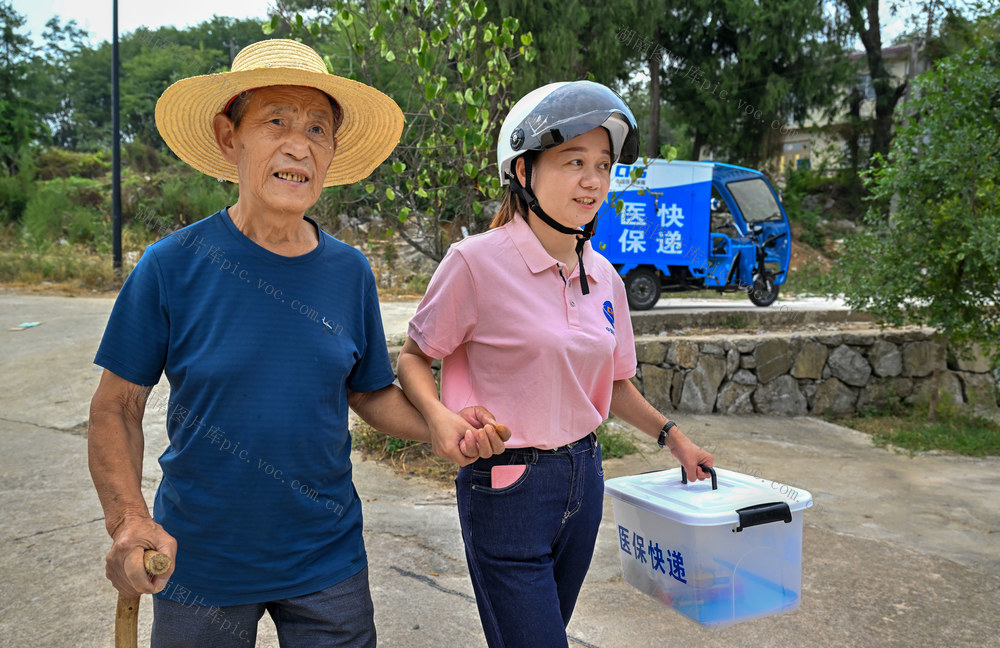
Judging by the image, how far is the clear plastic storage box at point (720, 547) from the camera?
1854 mm

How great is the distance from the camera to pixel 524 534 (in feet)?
5.54

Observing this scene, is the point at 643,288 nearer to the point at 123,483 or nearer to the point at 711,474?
the point at 711,474

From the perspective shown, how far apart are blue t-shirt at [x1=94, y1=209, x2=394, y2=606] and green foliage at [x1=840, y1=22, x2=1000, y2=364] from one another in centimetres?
706

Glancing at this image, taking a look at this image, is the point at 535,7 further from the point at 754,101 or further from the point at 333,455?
the point at 333,455

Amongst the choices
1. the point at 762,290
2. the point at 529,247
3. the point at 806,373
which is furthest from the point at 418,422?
the point at 762,290

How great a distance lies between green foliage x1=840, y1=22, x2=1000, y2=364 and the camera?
7.24m

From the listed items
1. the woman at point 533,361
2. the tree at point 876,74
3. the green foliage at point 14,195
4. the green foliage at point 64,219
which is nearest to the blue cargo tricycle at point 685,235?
the woman at point 533,361

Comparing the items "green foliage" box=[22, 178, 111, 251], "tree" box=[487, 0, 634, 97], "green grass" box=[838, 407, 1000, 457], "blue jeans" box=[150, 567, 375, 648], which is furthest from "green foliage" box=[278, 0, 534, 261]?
"green foliage" box=[22, 178, 111, 251]

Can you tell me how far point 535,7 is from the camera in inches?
511

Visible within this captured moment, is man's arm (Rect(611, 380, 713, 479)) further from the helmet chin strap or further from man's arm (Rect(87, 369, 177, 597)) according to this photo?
man's arm (Rect(87, 369, 177, 597))

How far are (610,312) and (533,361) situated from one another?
1.08ft

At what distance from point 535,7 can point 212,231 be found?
12499 millimetres

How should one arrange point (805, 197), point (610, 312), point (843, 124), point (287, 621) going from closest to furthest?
point (287, 621) < point (610, 312) < point (843, 124) < point (805, 197)

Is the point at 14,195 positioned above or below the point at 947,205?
above
